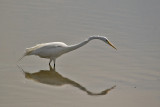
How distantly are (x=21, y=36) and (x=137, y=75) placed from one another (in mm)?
3045

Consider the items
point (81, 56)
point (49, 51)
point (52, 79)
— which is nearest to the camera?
point (52, 79)

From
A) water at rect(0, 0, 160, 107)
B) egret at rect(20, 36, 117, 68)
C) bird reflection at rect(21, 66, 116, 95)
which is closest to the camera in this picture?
water at rect(0, 0, 160, 107)

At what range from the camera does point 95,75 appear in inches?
322

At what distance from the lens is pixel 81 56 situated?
30.2ft

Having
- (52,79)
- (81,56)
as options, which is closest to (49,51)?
(52,79)

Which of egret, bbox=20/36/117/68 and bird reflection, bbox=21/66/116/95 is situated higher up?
egret, bbox=20/36/117/68

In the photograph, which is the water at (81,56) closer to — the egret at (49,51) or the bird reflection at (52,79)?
the bird reflection at (52,79)

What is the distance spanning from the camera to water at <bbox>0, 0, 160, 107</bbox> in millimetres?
7102

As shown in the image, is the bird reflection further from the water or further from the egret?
the egret

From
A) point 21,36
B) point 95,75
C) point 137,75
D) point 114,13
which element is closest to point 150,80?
point 137,75

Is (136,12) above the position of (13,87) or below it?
above

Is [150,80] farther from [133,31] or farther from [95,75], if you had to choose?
[133,31]

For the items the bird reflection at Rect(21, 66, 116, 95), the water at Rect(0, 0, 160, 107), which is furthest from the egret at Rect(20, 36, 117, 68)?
the bird reflection at Rect(21, 66, 116, 95)

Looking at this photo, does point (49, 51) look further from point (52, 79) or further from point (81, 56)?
point (81, 56)
